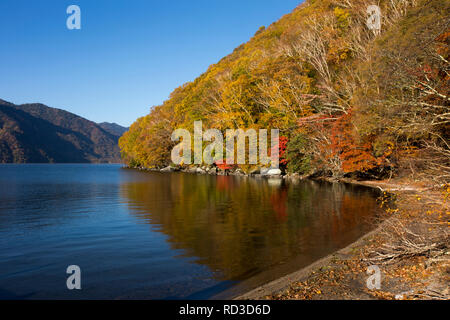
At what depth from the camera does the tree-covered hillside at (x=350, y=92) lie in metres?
13.9

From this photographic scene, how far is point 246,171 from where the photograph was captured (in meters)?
47.9

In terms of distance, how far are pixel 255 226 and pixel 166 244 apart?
4.17m

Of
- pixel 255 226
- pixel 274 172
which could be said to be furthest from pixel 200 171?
pixel 255 226

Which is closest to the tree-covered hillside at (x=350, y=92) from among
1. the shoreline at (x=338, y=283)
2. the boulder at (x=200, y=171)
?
the shoreline at (x=338, y=283)

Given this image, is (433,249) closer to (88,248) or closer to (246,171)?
(88,248)

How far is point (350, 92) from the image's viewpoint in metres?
29.5

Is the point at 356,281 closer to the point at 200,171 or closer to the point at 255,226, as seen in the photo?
the point at 255,226

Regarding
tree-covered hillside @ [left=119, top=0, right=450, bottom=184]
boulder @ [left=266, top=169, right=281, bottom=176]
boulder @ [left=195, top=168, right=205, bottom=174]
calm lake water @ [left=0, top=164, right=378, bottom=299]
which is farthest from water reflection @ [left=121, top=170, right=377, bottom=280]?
boulder @ [left=195, top=168, right=205, bottom=174]

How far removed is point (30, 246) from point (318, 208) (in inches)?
532

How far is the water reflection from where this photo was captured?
9.01 m

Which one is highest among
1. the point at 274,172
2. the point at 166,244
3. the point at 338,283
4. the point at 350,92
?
the point at 350,92

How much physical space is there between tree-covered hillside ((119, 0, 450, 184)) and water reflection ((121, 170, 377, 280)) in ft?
13.7
